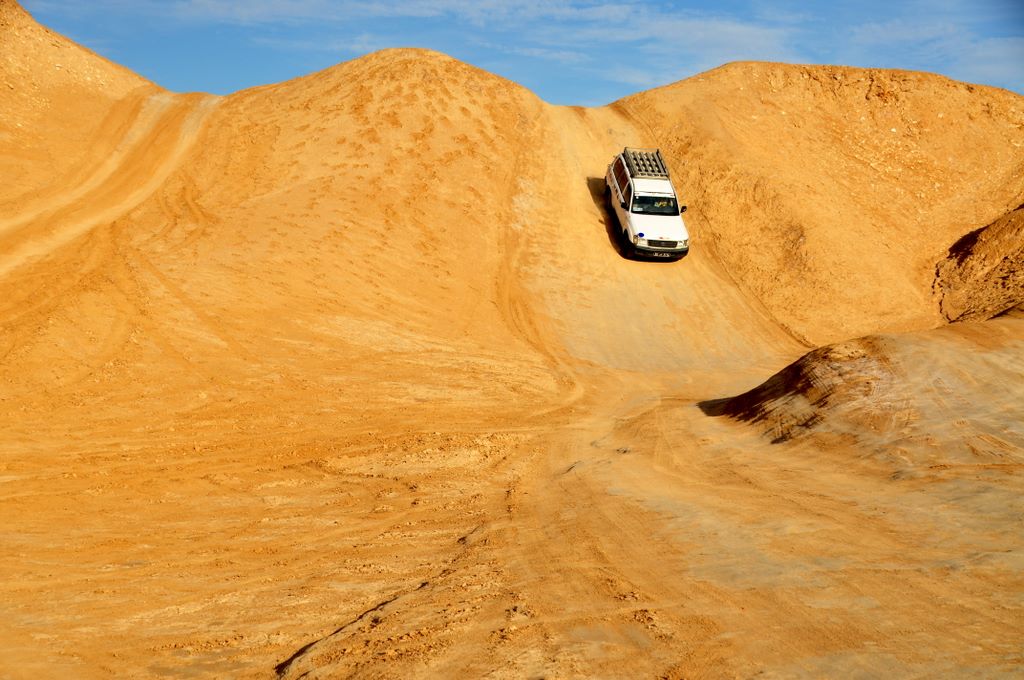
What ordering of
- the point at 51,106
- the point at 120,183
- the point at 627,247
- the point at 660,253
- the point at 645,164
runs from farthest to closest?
the point at 51,106 < the point at 645,164 < the point at 627,247 < the point at 660,253 < the point at 120,183

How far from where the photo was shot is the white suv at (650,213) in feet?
82.8

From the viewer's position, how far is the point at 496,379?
1767 centimetres

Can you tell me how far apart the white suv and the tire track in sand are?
13.9 meters

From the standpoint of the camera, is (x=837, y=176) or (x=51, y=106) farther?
(x=837, y=176)

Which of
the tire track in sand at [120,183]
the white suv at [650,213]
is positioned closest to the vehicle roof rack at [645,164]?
the white suv at [650,213]

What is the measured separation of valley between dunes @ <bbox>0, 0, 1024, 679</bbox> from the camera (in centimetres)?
671

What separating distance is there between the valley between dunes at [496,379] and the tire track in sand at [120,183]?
170mm

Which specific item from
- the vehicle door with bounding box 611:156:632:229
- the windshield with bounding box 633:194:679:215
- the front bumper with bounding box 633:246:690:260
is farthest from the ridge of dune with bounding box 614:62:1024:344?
the vehicle door with bounding box 611:156:632:229

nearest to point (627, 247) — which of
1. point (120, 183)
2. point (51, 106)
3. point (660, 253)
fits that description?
point (660, 253)

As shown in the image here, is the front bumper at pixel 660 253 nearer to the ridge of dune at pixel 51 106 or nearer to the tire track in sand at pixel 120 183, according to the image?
the tire track in sand at pixel 120 183

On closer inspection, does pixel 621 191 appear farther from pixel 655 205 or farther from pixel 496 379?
pixel 496 379

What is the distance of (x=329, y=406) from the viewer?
14641mm

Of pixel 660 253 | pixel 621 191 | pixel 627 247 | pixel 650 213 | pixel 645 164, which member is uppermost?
pixel 645 164

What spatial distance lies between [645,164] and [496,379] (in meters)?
12.0
